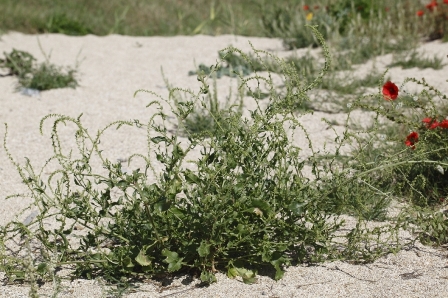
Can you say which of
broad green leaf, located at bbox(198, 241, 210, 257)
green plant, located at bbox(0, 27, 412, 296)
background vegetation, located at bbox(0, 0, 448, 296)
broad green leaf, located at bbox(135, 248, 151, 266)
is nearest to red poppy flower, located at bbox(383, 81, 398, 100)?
background vegetation, located at bbox(0, 0, 448, 296)

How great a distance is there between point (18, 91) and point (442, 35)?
3.88 metres

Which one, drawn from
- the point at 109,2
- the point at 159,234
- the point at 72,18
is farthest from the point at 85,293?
the point at 109,2

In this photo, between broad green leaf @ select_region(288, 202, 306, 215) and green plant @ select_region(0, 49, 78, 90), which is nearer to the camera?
broad green leaf @ select_region(288, 202, 306, 215)

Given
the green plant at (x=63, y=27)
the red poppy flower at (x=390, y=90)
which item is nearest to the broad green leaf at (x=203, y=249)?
the red poppy flower at (x=390, y=90)

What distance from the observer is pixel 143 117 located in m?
4.55

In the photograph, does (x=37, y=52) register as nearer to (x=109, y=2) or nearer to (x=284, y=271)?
(x=109, y=2)

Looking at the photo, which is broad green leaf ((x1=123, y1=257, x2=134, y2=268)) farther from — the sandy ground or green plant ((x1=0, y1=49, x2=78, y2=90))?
green plant ((x1=0, y1=49, x2=78, y2=90))

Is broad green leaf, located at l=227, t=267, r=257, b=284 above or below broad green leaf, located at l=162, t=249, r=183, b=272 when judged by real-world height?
below

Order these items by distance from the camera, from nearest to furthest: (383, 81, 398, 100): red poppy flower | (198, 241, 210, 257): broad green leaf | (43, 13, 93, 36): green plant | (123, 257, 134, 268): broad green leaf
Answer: (198, 241, 210, 257): broad green leaf → (123, 257, 134, 268): broad green leaf → (383, 81, 398, 100): red poppy flower → (43, 13, 93, 36): green plant

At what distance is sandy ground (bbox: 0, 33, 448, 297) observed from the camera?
2447 millimetres

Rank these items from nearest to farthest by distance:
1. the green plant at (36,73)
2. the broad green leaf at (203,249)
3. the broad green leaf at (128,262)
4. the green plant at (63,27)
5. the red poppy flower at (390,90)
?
the broad green leaf at (203,249)
the broad green leaf at (128,262)
the red poppy flower at (390,90)
the green plant at (36,73)
the green plant at (63,27)

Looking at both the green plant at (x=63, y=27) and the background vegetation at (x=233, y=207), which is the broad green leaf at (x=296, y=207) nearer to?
the background vegetation at (x=233, y=207)

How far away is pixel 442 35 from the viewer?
626 centimetres

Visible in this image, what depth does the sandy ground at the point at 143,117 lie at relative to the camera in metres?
2.45
